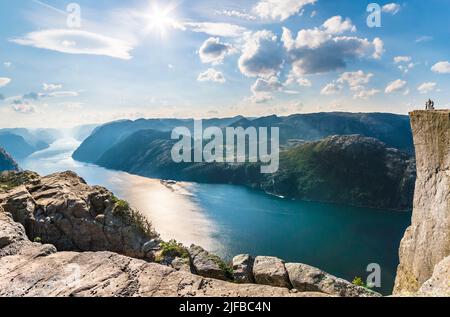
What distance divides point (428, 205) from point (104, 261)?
68.8ft

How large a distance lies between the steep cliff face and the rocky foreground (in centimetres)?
452

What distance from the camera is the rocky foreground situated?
1356 centimetres

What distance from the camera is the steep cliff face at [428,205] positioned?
19.2m

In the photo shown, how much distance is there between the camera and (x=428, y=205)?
2141 centimetres

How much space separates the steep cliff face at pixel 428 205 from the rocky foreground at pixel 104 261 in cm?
452

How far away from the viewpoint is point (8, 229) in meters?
21.2

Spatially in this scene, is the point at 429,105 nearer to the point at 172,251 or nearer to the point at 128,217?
the point at 172,251

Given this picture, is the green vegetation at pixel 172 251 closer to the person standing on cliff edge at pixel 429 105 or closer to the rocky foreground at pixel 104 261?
the rocky foreground at pixel 104 261

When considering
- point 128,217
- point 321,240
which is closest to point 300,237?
point 321,240
